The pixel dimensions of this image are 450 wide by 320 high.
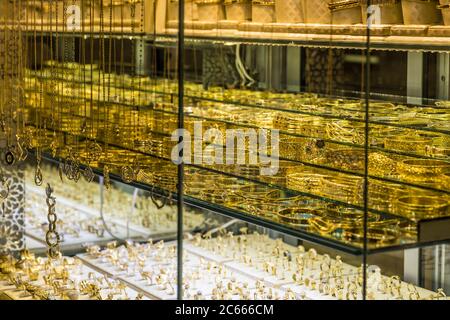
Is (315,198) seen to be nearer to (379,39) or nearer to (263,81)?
(379,39)

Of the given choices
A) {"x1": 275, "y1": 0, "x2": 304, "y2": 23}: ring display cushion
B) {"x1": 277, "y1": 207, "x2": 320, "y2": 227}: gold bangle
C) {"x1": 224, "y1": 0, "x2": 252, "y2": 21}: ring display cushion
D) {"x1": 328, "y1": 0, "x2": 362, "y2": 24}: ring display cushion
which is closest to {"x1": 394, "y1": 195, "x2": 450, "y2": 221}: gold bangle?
{"x1": 277, "y1": 207, "x2": 320, "y2": 227}: gold bangle

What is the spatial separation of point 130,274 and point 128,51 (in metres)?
1.82

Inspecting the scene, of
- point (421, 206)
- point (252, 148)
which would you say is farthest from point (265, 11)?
point (421, 206)

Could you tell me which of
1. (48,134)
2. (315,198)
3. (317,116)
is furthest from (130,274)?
(315,198)

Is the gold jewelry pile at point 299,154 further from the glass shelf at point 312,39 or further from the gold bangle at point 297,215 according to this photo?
the glass shelf at point 312,39

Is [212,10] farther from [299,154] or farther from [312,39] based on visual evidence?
[299,154]

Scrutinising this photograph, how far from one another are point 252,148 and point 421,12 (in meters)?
0.75

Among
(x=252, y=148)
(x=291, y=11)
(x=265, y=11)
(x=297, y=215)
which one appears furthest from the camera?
(x=265, y=11)

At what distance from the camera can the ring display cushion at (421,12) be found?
10.5 feet

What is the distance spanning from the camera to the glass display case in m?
2.79

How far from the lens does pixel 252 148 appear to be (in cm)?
349

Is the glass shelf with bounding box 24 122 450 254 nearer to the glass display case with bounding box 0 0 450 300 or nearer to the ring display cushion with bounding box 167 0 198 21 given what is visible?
the glass display case with bounding box 0 0 450 300

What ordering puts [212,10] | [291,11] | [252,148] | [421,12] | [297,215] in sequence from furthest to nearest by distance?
1. [212,10]
2. [291,11]
3. [252,148]
4. [421,12]
5. [297,215]

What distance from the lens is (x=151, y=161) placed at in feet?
11.4
